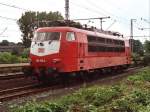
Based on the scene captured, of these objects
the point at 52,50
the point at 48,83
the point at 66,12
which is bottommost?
the point at 48,83

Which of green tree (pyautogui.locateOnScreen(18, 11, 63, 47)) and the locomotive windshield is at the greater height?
green tree (pyautogui.locateOnScreen(18, 11, 63, 47))

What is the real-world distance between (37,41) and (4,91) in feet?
15.0

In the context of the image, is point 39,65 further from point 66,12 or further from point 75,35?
point 66,12

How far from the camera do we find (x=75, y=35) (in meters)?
24.1

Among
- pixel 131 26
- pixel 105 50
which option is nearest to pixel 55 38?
pixel 105 50

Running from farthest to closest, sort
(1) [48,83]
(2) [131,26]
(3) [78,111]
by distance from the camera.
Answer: (2) [131,26], (1) [48,83], (3) [78,111]

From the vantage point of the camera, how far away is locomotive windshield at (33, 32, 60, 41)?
23547 millimetres

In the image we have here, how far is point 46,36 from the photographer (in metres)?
23.8

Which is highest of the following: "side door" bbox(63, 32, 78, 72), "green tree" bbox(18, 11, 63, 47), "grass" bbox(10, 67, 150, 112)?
"green tree" bbox(18, 11, 63, 47)

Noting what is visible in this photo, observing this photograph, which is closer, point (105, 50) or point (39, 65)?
point (39, 65)

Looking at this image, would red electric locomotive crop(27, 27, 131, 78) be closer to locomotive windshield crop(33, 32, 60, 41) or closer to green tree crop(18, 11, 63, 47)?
locomotive windshield crop(33, 32, 60, 41)

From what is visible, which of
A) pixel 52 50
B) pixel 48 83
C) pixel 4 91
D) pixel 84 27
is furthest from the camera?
pixel 84 27

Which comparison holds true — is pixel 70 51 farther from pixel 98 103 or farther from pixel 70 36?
pixel 98 103

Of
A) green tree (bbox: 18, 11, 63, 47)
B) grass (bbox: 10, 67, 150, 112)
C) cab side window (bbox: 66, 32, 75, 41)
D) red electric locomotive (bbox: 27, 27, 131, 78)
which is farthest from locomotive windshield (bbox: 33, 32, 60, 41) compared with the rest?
green tree (bbox: 18, 11, 63, 47)
